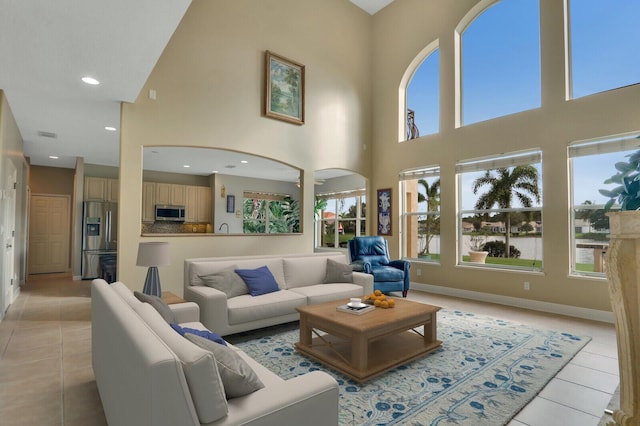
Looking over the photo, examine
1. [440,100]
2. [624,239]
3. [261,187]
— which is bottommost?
[624,239]

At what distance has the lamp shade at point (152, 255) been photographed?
3.23 metres

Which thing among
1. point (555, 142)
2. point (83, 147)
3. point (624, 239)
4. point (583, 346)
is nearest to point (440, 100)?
point (555, 142)

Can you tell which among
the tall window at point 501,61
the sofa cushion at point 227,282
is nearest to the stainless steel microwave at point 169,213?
the sofa cushion at point 227,282

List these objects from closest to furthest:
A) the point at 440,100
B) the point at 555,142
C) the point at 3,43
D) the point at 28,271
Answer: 1. the point at 3,43
2. the point at 555,142
3. the point at 440,100
4. the point at 28,271

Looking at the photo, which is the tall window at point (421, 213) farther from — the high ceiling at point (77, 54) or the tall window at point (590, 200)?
the high ceiling at point (77, 54)

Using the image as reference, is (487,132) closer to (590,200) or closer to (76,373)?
(590,200)

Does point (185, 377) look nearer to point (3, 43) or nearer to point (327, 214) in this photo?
point (3, 43)

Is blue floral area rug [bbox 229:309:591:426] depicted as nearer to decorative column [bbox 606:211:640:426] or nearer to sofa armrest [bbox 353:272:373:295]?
decorative column [bbox 606:211:640:426]

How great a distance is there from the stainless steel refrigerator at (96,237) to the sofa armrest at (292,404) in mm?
7239

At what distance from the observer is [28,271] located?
7.76 meters

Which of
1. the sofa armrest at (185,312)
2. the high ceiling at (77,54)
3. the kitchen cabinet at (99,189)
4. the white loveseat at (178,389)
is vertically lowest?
the sofa armrest at (185,312)

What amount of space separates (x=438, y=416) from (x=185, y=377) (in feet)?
5.55

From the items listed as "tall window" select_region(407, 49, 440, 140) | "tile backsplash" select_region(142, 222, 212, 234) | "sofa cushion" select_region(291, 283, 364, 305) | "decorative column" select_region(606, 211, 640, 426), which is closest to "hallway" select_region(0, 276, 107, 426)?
"sofa cushion" select_region(291, 283, 364, 305)

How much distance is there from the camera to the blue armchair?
5.30m
